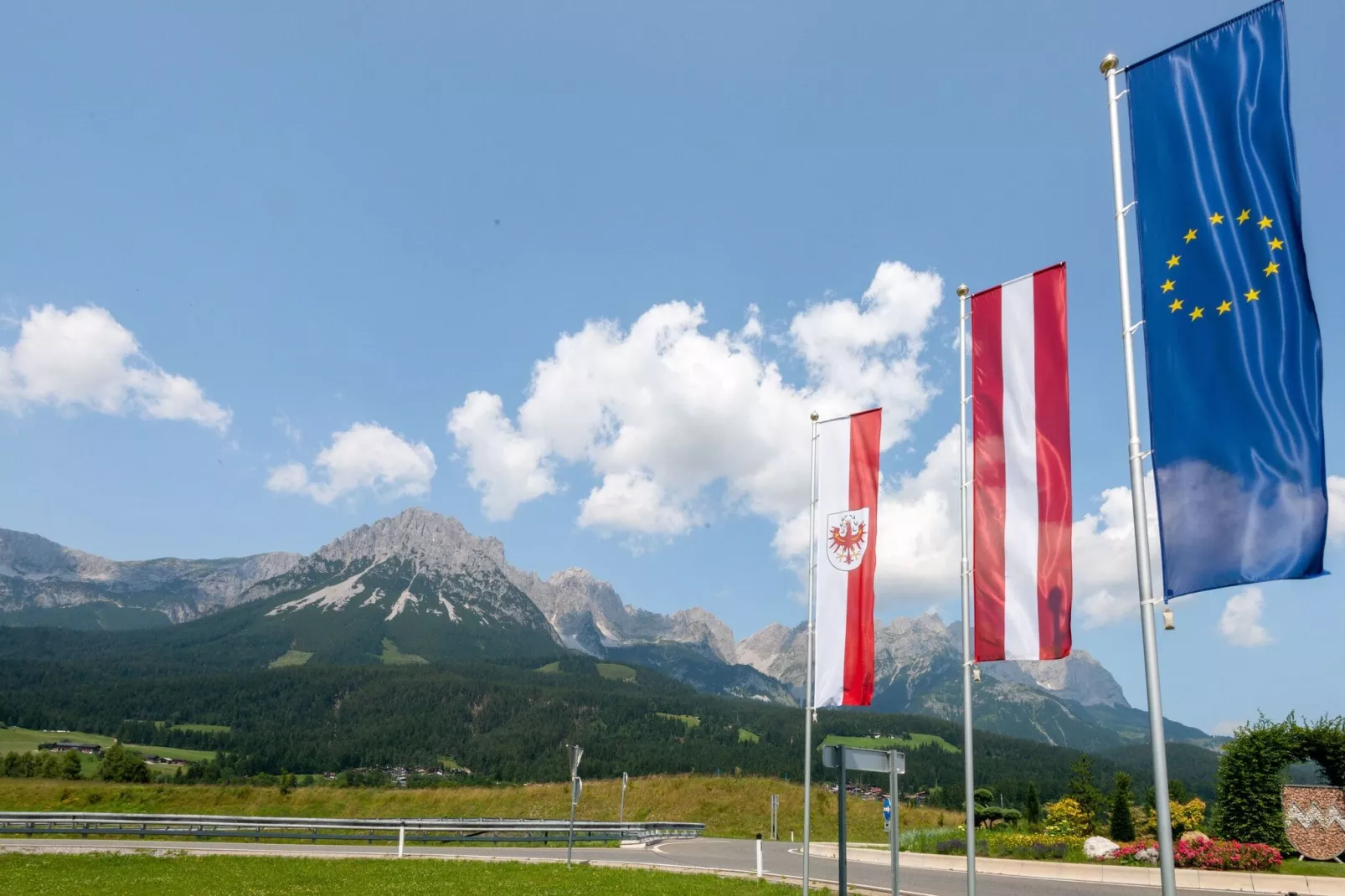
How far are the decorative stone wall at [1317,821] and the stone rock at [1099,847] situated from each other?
21.9ft

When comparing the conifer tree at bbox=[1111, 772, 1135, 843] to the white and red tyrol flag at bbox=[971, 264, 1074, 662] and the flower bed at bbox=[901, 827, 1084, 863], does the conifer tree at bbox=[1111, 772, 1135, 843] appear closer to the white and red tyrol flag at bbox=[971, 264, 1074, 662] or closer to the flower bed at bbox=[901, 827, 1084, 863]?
the flower bed at bbox=[901, 827, 1084, 863]

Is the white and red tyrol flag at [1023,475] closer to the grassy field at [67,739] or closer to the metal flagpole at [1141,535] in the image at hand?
the metal flagpole at [1141,535]

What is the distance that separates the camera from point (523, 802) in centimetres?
6725

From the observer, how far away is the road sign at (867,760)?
12883 millimetres

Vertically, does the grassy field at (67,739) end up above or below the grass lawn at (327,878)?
below

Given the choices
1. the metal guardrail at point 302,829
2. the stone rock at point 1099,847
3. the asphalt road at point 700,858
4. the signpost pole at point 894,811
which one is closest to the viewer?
the signpost pole at point 894,811

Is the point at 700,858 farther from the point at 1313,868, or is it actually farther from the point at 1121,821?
the point at 1313,868

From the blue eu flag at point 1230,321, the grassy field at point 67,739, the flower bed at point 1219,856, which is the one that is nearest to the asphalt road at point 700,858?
the flower bed at point 1219,856

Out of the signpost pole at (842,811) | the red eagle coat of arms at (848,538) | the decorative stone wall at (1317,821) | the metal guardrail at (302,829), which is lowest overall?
the metal guardrail at (302,829)

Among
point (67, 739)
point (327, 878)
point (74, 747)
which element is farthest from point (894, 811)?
point (67, 739)

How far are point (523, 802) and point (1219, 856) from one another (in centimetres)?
5046

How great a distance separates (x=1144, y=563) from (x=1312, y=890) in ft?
72.9

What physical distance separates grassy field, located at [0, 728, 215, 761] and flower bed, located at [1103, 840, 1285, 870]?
17738 cm

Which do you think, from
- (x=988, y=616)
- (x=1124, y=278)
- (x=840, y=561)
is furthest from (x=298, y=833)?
(x=1124, y=278)
